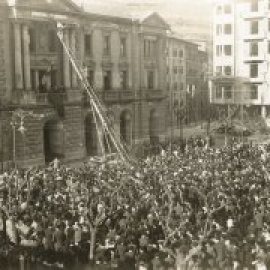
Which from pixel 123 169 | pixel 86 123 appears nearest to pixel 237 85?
pixel 86 123

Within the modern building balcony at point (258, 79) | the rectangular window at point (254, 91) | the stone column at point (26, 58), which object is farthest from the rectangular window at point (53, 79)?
the rectangular window at point (254, 91)

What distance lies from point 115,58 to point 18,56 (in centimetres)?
1291

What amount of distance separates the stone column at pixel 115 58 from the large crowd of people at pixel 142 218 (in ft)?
74.2

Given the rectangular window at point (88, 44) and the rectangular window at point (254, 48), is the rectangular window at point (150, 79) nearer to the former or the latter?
the rectangular window at point (88, 44)

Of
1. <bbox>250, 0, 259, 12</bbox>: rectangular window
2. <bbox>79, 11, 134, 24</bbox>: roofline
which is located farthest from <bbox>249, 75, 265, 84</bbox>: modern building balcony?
<bbox>79, 11, 134, 24</bbox>: roofline

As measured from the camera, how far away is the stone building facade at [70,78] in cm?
4162

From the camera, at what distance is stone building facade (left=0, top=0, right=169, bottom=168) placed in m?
41.6

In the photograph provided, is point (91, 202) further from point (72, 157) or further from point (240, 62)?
point (240, 62)

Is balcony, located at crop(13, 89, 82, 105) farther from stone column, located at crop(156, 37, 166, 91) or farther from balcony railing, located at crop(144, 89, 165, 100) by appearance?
stone column, located at crop(156, 37, 166, 91)

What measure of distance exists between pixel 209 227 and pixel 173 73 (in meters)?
55.1

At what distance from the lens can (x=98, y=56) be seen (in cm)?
5047

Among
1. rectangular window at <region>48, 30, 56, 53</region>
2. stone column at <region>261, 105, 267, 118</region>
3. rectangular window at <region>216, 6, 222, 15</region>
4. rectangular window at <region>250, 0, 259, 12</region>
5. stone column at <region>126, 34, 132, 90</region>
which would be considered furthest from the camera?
rectangular window at <region>216, 6, 222, 15</region>

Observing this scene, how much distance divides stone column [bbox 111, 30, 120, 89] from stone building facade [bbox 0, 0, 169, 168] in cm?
6

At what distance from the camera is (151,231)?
21.9m
